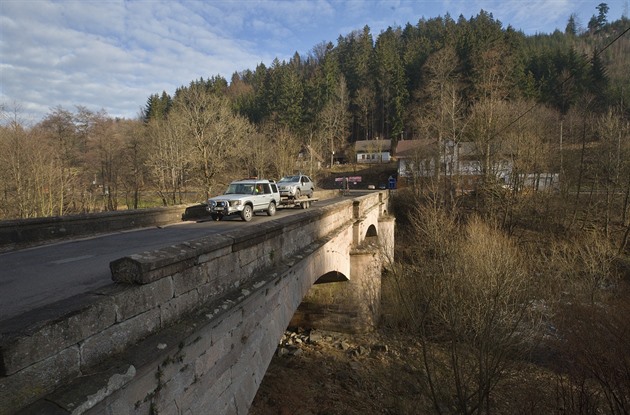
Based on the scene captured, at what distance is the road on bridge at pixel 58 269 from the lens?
183 inches

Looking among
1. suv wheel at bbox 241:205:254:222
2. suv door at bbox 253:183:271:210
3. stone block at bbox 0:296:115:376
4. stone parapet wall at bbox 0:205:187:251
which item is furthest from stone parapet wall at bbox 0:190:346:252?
stone block at bbox 0:296:115:376

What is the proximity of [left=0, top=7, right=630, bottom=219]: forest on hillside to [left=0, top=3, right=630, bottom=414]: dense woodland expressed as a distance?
23cm

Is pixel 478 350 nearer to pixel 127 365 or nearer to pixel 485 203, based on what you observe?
pixel 127 365

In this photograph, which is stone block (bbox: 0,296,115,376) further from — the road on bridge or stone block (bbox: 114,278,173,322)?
the road on bridge

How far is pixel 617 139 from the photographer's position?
27422 mm

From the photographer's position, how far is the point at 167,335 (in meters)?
3.11

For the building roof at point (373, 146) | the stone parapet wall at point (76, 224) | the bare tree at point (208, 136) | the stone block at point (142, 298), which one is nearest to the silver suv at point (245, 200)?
the stone parapet wall at point (76, 224)

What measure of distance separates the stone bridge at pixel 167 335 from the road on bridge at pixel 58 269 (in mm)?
1626

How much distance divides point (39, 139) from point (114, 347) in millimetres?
31630

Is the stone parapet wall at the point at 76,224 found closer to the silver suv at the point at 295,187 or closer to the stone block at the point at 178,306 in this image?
the silver suv at the point at 295,187

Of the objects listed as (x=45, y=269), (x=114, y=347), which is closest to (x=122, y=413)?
(x=114, y=347)

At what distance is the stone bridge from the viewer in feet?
6.88

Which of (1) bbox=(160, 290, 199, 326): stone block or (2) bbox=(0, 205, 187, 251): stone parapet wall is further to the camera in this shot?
(2) bbox=(0, 205, 187, 251): stone parapet wall

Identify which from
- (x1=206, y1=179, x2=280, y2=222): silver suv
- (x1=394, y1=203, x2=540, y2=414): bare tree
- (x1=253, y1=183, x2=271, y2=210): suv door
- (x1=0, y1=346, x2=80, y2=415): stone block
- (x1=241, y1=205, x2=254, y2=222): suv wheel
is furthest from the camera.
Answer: (x1=253, y1=183, x2=271, y2=210): suv door
